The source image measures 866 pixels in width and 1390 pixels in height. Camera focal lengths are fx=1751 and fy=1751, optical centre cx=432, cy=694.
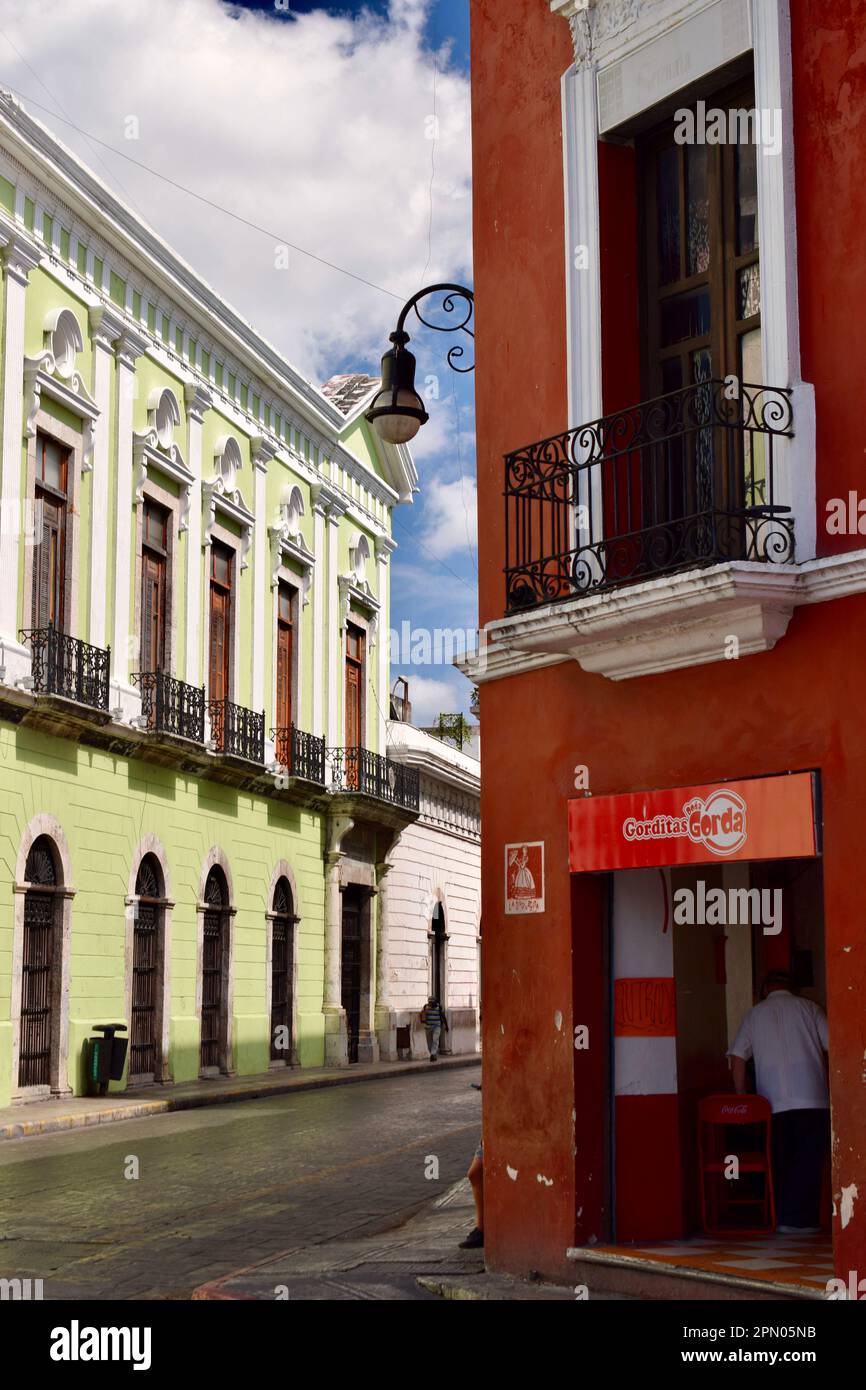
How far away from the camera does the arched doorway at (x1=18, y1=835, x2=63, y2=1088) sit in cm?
2123

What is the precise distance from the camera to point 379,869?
34.6 metres

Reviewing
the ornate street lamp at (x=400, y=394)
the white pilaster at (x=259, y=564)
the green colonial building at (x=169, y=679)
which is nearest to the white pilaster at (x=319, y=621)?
the green colonial building at (x=169, y=679)

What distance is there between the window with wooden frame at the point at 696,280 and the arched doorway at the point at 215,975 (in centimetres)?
1876

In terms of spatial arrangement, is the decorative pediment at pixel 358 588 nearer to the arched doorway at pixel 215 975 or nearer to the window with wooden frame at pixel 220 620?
the window with wooden frame at pixel 220 620

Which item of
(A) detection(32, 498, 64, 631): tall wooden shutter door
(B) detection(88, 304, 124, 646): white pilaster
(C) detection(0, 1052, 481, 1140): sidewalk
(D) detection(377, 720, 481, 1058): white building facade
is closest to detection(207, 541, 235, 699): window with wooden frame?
(B) detection(88, 304, 124, 646): white pilaster

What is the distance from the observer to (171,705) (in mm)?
24906

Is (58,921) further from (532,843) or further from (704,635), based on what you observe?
(704,635)

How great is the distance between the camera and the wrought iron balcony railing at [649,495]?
25.2 ft

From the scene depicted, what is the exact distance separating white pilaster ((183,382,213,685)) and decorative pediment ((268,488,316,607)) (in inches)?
127
